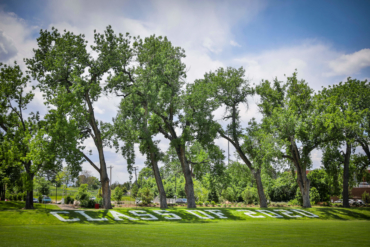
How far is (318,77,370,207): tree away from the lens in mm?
30109

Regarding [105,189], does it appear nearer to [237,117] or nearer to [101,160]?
[101,160]

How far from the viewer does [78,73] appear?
26.0 m

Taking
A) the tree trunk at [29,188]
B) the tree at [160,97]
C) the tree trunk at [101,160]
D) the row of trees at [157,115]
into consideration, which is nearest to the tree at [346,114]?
the row of trees at [157,115]

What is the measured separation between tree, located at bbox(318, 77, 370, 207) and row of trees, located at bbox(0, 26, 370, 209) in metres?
0.13

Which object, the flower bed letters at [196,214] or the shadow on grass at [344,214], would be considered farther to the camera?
the shadow on grass at [344,214]

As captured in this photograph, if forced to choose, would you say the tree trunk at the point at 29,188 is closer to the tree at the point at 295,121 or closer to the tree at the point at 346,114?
the tree at the point at 295,121

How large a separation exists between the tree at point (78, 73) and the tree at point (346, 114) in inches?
959

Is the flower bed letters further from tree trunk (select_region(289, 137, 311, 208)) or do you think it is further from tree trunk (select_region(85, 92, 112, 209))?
tree trunk (select_region(289, 137, 311, 208))

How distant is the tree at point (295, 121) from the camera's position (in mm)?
31234

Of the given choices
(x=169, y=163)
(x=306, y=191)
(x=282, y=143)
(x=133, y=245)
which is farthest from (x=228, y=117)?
(x=133, y=245)

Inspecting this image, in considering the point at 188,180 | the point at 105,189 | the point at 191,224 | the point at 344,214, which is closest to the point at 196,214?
the point at 191,224

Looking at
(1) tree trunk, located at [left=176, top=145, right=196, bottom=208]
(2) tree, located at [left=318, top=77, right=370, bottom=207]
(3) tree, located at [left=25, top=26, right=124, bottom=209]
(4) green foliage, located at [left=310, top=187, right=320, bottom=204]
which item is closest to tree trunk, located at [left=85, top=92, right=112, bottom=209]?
(3) tree, located at [left=25, top=26, right=124, bottom=209]

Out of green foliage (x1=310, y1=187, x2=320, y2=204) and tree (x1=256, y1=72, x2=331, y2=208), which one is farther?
green foliage (x1=310, y1=187, x2=320, y2=204)

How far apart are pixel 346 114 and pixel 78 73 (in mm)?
30020
